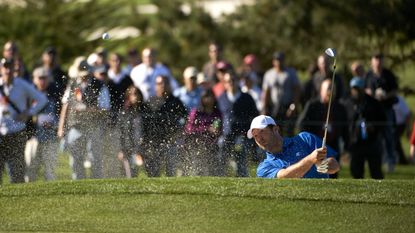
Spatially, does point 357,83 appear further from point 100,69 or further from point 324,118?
point 100,69

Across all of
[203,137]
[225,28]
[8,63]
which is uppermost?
[8,63]

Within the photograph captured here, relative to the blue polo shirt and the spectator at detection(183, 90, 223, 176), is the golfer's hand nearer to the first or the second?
the blue polo shirt

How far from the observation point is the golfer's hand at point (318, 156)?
11398 mm

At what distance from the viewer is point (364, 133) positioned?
18609 millimetres

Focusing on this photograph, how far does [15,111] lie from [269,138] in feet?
19.9

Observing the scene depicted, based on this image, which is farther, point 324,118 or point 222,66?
point 222,66

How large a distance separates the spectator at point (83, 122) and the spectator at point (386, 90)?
4.88m

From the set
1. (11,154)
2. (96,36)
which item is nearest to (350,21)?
(96,36)

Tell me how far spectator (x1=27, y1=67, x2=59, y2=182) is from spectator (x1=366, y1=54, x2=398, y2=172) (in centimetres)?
527

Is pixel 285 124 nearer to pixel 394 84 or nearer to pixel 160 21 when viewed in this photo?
pixel 394 84

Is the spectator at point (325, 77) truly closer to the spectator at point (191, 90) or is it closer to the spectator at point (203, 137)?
the spectator at point (191, 90)

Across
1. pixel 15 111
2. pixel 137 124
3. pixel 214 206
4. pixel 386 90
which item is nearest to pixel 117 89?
pixel 137 124

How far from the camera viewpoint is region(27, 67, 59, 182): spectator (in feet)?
56.3

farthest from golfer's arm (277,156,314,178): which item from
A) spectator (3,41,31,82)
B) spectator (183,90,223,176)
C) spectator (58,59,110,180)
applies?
spectator (3,41,31,82)
